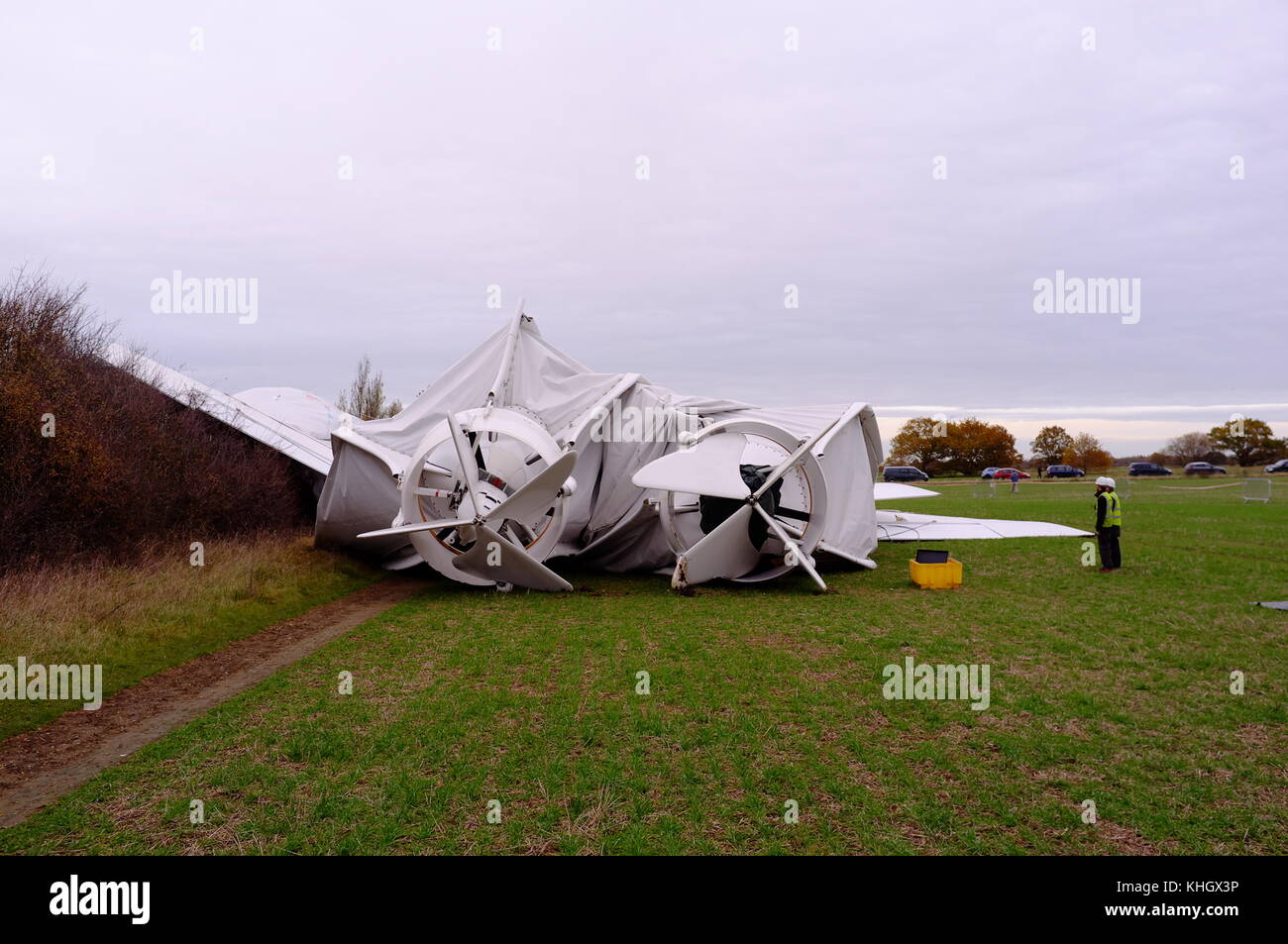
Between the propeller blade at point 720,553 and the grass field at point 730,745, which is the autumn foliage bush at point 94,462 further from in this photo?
the propeller blade at point 720,553

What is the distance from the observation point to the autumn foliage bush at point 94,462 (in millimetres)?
9750

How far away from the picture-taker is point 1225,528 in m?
20.6

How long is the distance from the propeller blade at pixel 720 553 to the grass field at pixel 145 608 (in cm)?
557

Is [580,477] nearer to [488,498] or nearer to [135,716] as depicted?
[488,498]

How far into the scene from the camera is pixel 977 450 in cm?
8256

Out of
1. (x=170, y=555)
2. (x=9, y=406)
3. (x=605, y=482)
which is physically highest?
(x=9, y=406)

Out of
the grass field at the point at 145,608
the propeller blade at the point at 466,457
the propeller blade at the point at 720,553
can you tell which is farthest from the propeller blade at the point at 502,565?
the grass field at the point at 145,608

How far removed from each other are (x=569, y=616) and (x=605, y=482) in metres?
4.42

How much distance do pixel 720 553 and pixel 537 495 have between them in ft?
10.2

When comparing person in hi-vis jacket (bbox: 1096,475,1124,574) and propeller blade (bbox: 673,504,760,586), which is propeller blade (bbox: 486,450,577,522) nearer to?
propeller blade (bbox: 673,504,760,586)

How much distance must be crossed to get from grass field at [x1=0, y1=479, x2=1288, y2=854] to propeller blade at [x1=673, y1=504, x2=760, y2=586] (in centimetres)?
193

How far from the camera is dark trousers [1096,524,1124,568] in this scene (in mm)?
13867
